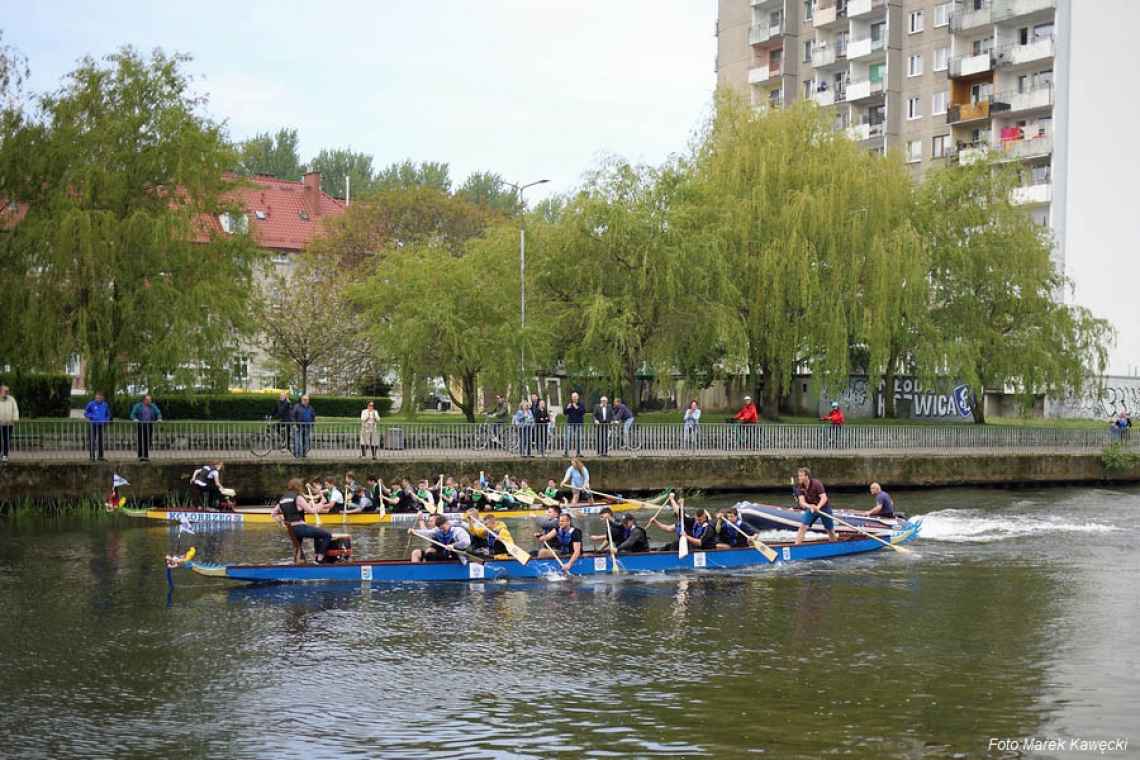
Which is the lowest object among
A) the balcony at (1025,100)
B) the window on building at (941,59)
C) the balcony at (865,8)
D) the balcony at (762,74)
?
the balcony at (1025,100)

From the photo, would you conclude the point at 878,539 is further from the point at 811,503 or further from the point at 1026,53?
the point at 1026,53

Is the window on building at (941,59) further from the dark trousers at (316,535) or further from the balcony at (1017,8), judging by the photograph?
the dark trousers at (316,535)

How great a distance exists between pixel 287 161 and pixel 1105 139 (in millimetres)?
72530

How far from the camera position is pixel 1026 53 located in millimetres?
63156

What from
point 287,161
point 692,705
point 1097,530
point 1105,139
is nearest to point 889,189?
point 1097,530

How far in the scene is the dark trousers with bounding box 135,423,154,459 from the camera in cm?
3319

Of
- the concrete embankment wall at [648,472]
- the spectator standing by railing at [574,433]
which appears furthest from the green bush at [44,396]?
the spectator standing by railing at [574,433]

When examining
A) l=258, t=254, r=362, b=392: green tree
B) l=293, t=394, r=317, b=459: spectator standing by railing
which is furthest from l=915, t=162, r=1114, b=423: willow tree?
l=258, t=254, r=362, b=392: green tree

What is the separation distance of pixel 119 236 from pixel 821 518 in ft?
68.1

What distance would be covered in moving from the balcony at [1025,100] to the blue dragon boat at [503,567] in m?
42.5

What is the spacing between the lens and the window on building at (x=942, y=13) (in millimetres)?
68688

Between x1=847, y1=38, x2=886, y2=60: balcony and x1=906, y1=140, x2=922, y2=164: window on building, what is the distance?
19.6 feet

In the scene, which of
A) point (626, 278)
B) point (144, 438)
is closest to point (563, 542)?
point (144, 438)

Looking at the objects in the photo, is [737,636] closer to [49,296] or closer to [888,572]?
[888,572]
